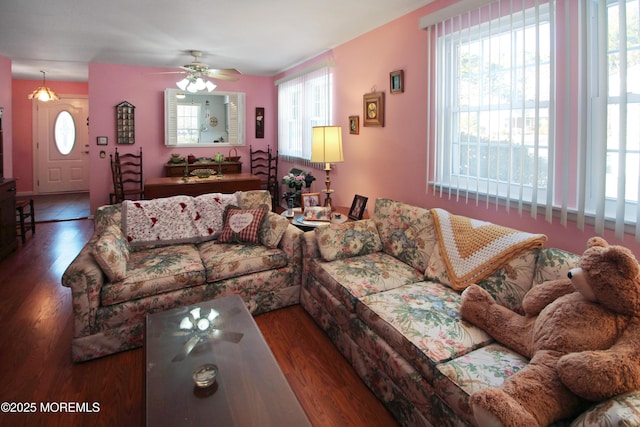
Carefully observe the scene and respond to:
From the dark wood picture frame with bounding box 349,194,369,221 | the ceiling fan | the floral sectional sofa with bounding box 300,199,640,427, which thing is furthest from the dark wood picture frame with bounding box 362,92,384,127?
the ceiling fan

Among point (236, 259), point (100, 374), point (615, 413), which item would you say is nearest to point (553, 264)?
Answer: point (615, 413)

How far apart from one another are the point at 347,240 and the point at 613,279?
1732 mm

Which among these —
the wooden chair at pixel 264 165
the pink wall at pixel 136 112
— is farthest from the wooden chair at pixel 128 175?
the wooden chair at pixel 264 165

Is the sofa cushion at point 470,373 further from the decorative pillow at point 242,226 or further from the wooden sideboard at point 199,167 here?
the wooden sideboard at point 199,167

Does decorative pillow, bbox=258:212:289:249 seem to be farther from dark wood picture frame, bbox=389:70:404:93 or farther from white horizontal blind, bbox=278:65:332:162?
white horizontal blind, bbox=278:65:332:162

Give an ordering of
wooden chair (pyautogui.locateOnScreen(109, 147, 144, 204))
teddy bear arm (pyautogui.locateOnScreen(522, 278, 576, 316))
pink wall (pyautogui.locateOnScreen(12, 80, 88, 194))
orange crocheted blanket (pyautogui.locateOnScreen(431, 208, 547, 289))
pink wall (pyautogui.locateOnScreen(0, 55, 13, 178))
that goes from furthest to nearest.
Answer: pink wall (pyautogui.locateOnScreen(12, 80, 88, 194)) < wooden chair (pyautogui.locateOnScreen(109, 147, 144, 204)) < pink wall (pyautogui.locateOnScreen(0, 55, 13, 178)) < orange crocheted blanket (pyautogui.locateOnScreen(431, 208, 547, 289)) < teddy bear arm (pyautogui.locateOnScreen(522, 278, 576, 316))

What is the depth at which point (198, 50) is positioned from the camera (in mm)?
4816

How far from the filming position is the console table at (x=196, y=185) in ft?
17.3

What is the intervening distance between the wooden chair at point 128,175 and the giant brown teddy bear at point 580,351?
5642mm

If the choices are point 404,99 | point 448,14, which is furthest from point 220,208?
point 448,14

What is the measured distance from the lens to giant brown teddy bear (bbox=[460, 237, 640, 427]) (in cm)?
122

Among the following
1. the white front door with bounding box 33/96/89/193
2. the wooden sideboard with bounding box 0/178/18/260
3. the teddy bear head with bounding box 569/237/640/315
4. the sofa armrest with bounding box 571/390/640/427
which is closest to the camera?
the sofa armrest with bounding box 571/390/640/427

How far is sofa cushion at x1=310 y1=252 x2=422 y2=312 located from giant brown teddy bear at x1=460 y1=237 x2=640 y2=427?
0.92m

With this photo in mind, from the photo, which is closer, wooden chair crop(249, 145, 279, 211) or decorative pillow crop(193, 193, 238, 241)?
decorative pillow crop(193, 193, 238, 241)
